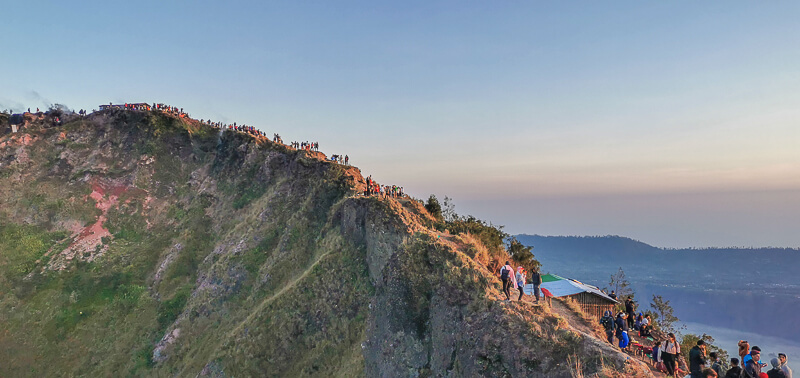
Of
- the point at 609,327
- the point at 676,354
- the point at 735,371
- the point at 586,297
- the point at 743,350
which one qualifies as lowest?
the point at 676,354

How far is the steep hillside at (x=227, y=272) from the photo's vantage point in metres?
23.9

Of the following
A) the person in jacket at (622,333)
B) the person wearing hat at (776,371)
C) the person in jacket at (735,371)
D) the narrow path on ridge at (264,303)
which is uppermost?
the person wearing hat at (776,371)

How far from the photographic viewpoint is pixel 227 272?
43.2m

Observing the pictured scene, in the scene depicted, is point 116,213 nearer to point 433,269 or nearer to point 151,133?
point 151,133

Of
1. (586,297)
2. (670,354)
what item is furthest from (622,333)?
(586,297)

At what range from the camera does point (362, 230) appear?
36219 mm

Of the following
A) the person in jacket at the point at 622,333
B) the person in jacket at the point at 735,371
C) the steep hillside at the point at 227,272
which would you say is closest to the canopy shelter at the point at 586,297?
the steep hillside at the point at 227,272

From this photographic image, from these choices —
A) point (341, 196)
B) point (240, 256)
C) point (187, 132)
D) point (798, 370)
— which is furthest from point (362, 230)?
point (798, 370)

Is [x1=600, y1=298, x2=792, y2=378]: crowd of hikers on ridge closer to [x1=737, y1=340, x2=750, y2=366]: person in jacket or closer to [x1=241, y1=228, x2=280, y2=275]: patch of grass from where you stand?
[x1=737, y1=340, x2=750, y2=366]: person in jacket

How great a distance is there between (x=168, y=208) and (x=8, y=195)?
2323 centimetres

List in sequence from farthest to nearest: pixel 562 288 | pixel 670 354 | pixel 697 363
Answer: pixel 562 288 < pixel 670 354 < pixel 697 363

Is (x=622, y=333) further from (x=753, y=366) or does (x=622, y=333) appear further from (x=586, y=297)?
(x=586, y=297)

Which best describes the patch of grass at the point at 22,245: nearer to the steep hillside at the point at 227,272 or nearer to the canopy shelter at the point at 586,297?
the steep hillside at the point at 227,272

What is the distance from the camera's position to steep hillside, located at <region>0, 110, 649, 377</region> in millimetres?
23906
